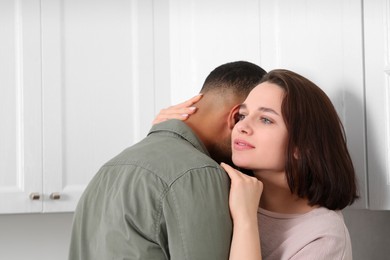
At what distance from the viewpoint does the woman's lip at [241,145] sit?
1.42 metres

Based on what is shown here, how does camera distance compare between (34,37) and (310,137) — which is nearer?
(310,137)

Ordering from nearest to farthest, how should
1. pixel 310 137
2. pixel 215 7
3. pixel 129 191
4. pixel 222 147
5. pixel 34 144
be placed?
pixel 129 191, pixel 310 137, pixel 222 147, pixel 215 7, pixel 34 144

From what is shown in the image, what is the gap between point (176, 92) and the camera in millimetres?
2219

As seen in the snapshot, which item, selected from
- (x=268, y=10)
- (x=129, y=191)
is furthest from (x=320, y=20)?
(x=129, y=191)

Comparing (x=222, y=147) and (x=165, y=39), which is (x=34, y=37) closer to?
(x=165, y=39)

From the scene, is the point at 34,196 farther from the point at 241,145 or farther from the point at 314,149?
the point at 314,149

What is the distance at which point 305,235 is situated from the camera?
140 centimetres

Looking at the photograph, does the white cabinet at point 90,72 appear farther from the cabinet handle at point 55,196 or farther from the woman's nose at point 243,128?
the woman's nose at point 243,128

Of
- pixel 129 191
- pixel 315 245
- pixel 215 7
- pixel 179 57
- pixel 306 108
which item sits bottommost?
pixel 315 245

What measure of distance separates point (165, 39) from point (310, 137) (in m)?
0.99

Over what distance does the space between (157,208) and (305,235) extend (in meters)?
0.35

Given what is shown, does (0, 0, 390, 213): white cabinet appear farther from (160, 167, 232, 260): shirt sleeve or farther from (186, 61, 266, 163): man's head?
(160, 167, 232, 260): shirt sleeve

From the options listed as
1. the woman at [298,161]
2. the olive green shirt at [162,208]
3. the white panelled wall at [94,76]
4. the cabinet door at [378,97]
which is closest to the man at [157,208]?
the olive green shirt at [162,208]

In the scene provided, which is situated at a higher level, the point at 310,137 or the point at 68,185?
the point at 310,137
